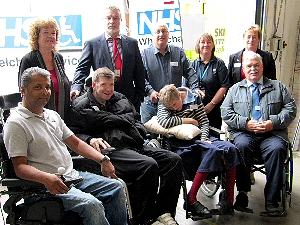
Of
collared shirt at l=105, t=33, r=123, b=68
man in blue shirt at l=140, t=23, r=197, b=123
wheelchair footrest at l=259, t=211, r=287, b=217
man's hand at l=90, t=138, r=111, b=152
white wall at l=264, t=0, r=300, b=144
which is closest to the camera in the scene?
man's hand at l=90, t=138, r=111, b=152

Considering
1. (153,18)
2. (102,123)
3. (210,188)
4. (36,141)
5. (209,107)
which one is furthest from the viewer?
(153,18)

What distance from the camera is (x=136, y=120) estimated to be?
119 inches

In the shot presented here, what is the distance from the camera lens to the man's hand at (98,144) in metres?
2.59

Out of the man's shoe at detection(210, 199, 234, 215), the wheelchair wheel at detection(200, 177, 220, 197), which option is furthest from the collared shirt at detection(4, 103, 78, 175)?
the wheelchair wheel at detection(200, 177, 220, 197)

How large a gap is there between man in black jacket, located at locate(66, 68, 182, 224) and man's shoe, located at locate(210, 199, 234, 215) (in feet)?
1.44

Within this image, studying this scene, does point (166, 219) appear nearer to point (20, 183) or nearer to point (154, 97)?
point (20, 183)

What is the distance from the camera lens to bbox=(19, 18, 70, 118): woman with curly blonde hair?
9.36ft

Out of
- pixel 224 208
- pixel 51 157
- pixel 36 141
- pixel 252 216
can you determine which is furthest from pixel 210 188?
pixel 36 141

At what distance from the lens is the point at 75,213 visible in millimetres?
2129

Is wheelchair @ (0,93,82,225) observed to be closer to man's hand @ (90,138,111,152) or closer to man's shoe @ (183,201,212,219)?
man's hand @ (90,138,111,152)

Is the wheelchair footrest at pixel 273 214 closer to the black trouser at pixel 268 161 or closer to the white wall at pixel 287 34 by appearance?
the black trouser at pixel 268 161

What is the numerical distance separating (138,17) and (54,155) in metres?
2.63

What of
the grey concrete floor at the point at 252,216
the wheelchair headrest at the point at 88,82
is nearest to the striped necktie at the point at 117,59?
the wheelchair headrest at the point at 88,82

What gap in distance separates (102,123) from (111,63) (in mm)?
856
